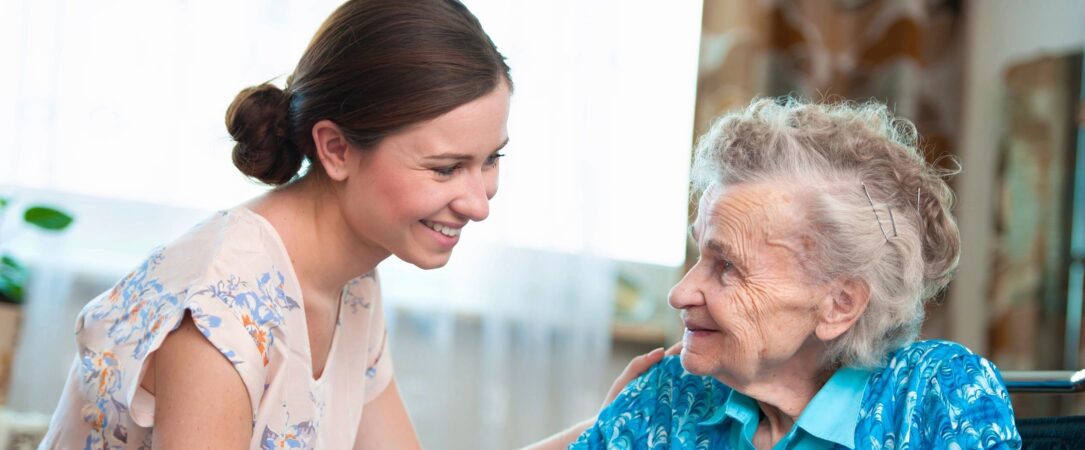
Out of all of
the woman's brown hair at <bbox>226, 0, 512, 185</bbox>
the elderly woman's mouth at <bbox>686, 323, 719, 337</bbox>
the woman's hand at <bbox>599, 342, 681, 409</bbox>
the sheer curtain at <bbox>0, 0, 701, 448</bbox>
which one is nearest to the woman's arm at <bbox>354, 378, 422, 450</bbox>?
the woman's hand at <bbox>599, 342, 681, 409</bbox>

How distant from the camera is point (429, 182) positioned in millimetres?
1507

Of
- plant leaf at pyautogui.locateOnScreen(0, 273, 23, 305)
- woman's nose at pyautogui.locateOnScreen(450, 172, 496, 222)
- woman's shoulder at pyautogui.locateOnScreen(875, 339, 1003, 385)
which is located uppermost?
woman's nose at pyautogui.locateOnScreen(450, 172, 496, 222)

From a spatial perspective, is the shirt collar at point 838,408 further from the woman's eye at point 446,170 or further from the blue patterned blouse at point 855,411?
the woman's eye at point 446,170

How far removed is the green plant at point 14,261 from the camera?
2.46m

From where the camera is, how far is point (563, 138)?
3057 mm

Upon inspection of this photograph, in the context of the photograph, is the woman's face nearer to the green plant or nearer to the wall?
the green plant

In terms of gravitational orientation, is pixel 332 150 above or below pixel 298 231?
above

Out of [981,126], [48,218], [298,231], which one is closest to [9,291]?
[48,218]

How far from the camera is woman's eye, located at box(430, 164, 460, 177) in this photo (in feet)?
4.99

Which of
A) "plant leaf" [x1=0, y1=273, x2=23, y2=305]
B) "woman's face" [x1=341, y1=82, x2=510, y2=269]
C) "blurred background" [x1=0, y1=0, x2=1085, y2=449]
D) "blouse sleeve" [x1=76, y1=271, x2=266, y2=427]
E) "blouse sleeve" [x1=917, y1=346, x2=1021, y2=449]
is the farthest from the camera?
"blurred background" [x1=0, y1=0, x2=1085, y2=449]

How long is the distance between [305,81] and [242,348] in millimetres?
407

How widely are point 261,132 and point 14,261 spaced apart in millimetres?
1251

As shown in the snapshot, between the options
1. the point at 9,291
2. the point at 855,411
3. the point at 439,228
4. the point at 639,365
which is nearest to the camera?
the point at 855,411

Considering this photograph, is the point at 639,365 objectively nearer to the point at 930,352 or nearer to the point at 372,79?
the point at 930,352
